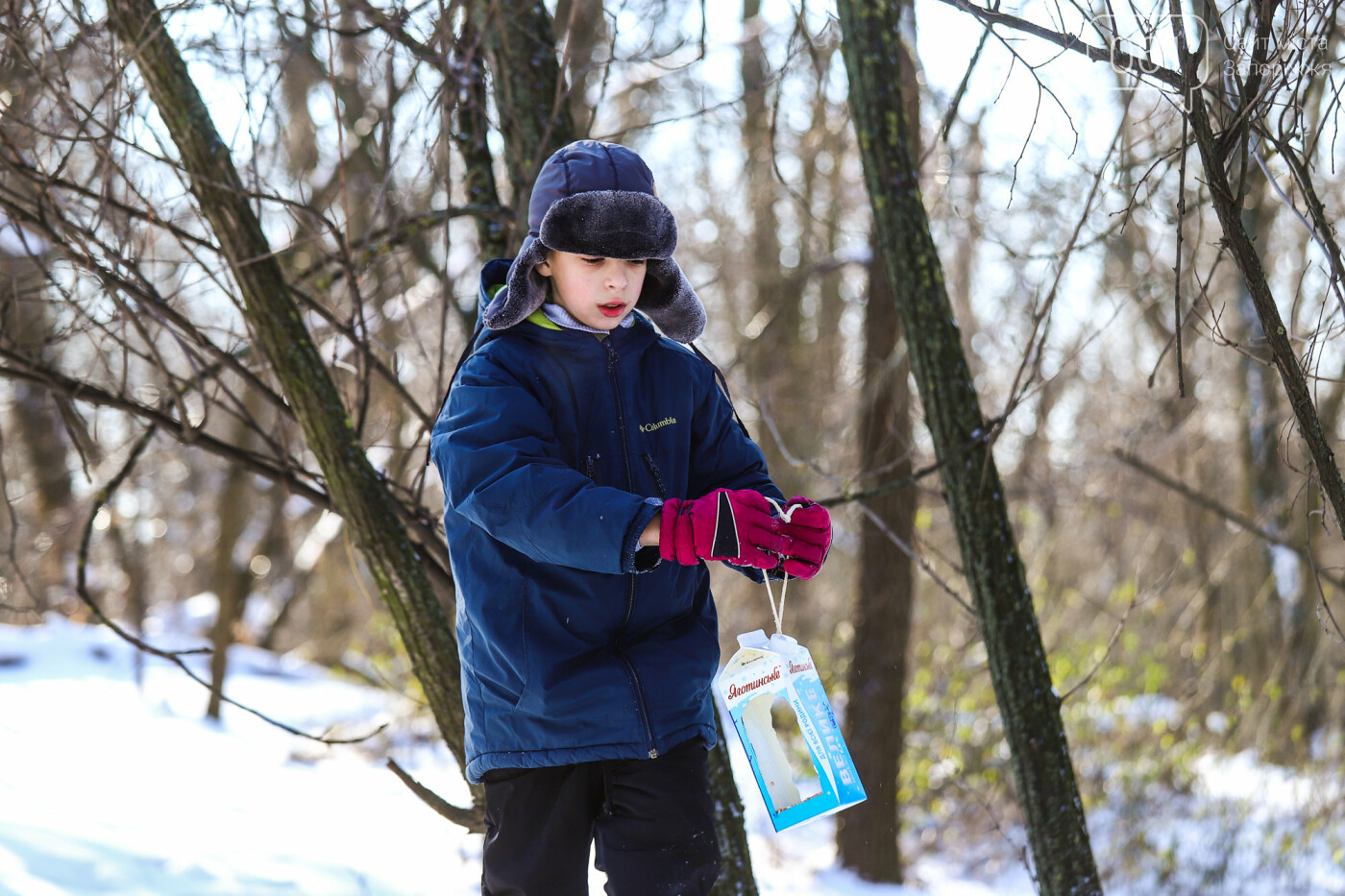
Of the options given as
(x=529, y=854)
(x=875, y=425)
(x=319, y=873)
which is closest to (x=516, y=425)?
(x=529, y=854)

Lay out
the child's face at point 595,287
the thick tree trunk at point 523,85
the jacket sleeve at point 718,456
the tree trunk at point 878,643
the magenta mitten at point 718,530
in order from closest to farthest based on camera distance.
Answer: the magenta mitten at point 718,530, the child's face at point 595,287, the jacket sleeve at point 718,456, the thick tree trunk at point 523,85, the tree trunk at point 878,643

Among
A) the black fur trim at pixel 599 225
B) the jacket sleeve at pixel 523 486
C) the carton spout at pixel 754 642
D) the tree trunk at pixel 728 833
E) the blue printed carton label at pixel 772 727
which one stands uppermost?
the black fur trim at pixel 599 225

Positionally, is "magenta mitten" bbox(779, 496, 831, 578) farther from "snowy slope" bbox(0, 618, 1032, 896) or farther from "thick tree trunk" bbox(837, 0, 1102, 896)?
"snowy slope" bbox(0, 618, 1032, 896)

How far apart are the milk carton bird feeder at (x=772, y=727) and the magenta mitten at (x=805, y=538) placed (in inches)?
4.5

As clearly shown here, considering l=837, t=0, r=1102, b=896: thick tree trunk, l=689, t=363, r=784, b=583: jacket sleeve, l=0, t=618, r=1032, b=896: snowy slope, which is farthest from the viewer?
l=0, t=618, r=1032, b=896: snowy slope

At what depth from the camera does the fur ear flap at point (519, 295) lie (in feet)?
5.96

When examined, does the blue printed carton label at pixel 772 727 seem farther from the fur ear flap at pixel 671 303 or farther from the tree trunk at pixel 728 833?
the fur ear flap at pixel 671 303

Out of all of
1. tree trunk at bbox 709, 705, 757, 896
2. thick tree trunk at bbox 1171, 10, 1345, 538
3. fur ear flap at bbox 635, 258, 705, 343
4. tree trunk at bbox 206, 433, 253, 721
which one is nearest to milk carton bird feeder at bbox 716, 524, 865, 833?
tree trunk at bbox 709, 705, 757, 896

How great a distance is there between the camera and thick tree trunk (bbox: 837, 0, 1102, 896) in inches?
99.3

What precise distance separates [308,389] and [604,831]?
123cm

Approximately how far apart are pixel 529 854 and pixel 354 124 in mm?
6530

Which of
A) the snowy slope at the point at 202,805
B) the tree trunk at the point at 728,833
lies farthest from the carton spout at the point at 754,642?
the snowy slope at the point at 202,805

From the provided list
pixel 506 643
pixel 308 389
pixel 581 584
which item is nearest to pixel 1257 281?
pixel 581 584

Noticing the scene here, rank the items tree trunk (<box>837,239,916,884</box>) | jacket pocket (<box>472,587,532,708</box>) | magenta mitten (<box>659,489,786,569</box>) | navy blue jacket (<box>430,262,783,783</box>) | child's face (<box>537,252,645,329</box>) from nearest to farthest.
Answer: magenta mitten (<box>659,489,786,569</box>)
navy blue jacket (<box>430,262,783,783</box>)
jacket pocket (<box>472,587,532,708</box>)
child's face (<box>537,252,645,329</box>)
tree trunk (<box>837,239,916,884</box>)
